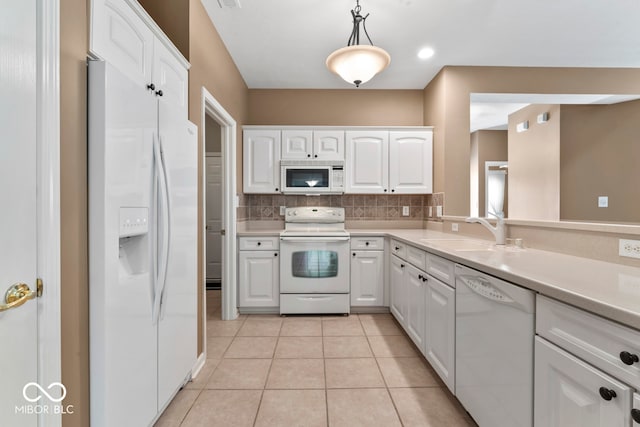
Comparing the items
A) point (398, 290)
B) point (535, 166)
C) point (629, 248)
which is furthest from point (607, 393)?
point (535, 166)

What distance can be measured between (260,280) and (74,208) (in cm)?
218

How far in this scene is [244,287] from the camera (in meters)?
3.06

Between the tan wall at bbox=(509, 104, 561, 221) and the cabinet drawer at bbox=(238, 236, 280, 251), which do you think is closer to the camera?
the cabinet drawer at bbox=(238, 236, 280, 251)

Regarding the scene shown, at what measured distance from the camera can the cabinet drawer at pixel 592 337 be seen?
70cm

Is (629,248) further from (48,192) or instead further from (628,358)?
(48,192)

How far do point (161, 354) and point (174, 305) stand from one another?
0.82 feet

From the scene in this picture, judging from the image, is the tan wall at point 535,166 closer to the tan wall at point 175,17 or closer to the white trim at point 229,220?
the white trim at point 229,220

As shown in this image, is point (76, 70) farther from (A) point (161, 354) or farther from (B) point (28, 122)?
(A) point (161, 354)

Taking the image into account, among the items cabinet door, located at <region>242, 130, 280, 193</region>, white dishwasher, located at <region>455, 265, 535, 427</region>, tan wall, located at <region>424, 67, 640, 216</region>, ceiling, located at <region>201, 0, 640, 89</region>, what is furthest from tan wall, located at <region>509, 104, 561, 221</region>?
cabinet door, located at <region>242, 130, 280, 193</region>

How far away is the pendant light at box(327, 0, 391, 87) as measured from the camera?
1887 mm

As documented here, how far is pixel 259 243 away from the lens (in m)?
3.07

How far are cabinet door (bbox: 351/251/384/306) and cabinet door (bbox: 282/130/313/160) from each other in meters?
1.31

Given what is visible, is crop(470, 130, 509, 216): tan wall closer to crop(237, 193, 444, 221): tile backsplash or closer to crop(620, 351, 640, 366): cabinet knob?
crop(237, 193, 444, 221): tile backsplash

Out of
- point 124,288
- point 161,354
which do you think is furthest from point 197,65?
point 161,354
